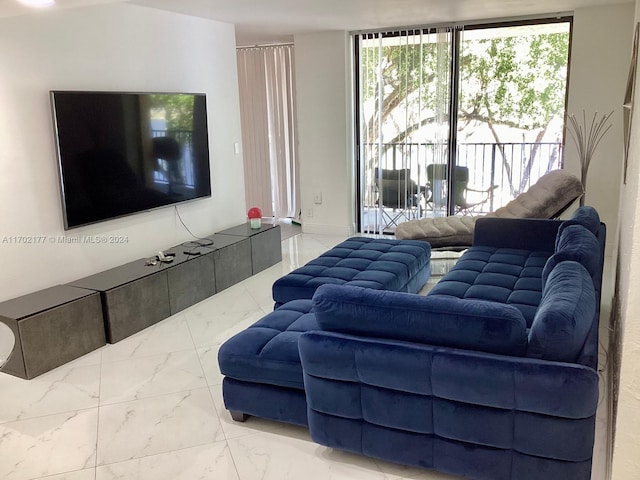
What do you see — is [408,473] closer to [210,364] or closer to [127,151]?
[210,364]

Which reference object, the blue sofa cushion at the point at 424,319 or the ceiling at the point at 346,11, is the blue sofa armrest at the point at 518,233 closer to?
the ceiling at the point at 346,11

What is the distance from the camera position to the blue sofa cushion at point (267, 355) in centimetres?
244

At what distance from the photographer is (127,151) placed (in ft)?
13.4

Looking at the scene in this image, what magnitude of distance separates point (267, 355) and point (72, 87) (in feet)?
8.05

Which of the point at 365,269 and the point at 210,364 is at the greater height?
the point at 365,269

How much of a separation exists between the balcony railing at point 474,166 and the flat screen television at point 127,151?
2172 millimetres

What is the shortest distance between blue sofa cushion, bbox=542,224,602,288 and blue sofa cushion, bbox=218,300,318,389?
1218mm

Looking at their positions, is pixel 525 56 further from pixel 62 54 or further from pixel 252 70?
pixel 62 54

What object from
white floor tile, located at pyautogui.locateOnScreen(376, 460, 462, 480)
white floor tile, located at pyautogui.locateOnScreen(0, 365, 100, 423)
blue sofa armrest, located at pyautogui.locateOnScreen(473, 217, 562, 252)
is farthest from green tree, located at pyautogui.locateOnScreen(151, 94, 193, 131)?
white floor tile, located at pyautogui.locateOnScreen(376, 460, 462, 480)

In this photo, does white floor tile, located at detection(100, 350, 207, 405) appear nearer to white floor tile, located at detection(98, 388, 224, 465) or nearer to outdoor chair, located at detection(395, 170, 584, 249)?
white floor tile, located at detection(98, 388, 224, 465)

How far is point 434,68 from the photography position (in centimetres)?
582

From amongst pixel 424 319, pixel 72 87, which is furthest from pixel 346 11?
pixel 424 319

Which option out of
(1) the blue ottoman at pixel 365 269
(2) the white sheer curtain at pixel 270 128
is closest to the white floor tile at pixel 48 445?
(1) the blue ottoman at pixel 365 269

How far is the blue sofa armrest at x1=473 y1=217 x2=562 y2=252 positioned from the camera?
12.8ft
